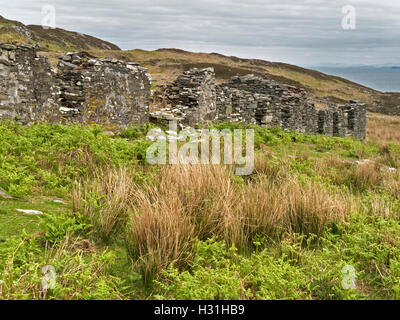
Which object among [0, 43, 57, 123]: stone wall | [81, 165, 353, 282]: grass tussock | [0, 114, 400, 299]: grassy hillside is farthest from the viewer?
[0, 43, 57, 123]: stone wall

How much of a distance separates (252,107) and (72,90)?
9.51 metres

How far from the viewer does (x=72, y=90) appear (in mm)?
9680

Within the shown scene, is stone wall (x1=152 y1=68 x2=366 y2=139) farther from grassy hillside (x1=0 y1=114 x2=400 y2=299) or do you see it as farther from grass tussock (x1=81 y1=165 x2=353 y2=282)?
grass tussock (x1=81 y1=165 x2=353 y2=282)

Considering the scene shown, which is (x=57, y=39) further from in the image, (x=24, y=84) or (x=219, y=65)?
(x=24, y=84)

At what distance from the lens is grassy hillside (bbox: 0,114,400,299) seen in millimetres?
3248

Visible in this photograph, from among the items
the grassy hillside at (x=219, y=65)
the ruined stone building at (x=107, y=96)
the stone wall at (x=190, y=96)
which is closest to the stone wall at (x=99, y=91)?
the ruined stone building at (x=107, y=96)

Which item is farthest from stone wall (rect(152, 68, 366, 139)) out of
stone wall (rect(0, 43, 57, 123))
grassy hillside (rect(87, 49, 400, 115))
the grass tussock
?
grassy hillside (rect(87, 49, 400, 115))

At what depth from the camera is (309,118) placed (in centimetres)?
2138

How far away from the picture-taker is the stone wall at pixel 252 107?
13.7m

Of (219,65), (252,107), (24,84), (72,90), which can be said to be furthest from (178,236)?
(219,65)

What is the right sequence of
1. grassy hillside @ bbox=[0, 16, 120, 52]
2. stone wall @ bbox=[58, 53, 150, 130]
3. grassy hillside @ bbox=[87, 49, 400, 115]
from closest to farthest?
stone wall @ bbox=[58, 53, 150, 130] → grassy hillside @ bbox=[0, 16, 120, 52] → grassy hillside @ bbox=[87, 49, 400, 115]

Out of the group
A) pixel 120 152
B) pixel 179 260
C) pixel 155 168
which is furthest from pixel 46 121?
pixel 179 260

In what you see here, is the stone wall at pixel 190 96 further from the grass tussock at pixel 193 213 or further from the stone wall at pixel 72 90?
the grass tussock at pixel 193 213
